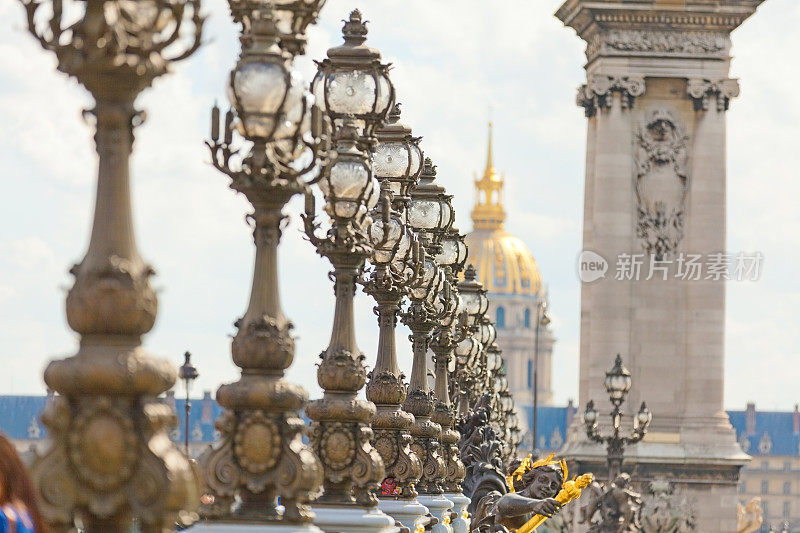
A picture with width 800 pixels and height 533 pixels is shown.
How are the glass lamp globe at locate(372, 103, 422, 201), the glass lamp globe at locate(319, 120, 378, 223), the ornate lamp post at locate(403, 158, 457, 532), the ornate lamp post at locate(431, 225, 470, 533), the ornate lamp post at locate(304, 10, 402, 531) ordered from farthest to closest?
the ornate lamp post at locate(431, 225, 470, 533) → the ornate lamp post at locate(403, 158, 457, 532) → the glass lamp globe at locate(372, 103, 422, 201) → the glass lamp globe at locate(319, 120, 378, 223) → the ornate lamp post at locate(304, 10, 402, 531)

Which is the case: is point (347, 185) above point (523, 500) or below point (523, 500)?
above

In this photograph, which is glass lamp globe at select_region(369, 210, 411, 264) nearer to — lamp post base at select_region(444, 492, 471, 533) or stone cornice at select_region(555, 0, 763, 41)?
lamp post base at select_region(444, 492, 471, 533)

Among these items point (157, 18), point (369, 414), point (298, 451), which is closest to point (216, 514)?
point (298, 451)

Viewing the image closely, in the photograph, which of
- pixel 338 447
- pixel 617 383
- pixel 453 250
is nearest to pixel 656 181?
pixel 617 383

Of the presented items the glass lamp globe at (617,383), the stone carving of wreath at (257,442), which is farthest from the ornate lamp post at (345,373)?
the glass lamp globe at (617,383)

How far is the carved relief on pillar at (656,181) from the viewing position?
6372cm

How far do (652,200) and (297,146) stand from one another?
5196 centimetres

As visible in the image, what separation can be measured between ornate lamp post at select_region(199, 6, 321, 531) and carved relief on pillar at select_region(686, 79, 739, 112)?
169ft

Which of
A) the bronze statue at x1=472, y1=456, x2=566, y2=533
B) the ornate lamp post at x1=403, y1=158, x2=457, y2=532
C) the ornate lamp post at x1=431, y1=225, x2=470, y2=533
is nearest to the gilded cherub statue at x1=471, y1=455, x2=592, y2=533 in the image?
the bronze statue at x1=472, y1=456, x2=566, y2=533

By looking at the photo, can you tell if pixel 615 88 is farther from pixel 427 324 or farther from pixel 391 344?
pixel 391 344

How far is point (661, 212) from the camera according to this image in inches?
2517

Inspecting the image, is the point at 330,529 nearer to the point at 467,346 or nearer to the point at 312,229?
Result: the point at 312,229

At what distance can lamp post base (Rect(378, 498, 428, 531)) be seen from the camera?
18062mm

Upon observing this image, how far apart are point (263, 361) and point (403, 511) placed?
6067 millimetres
